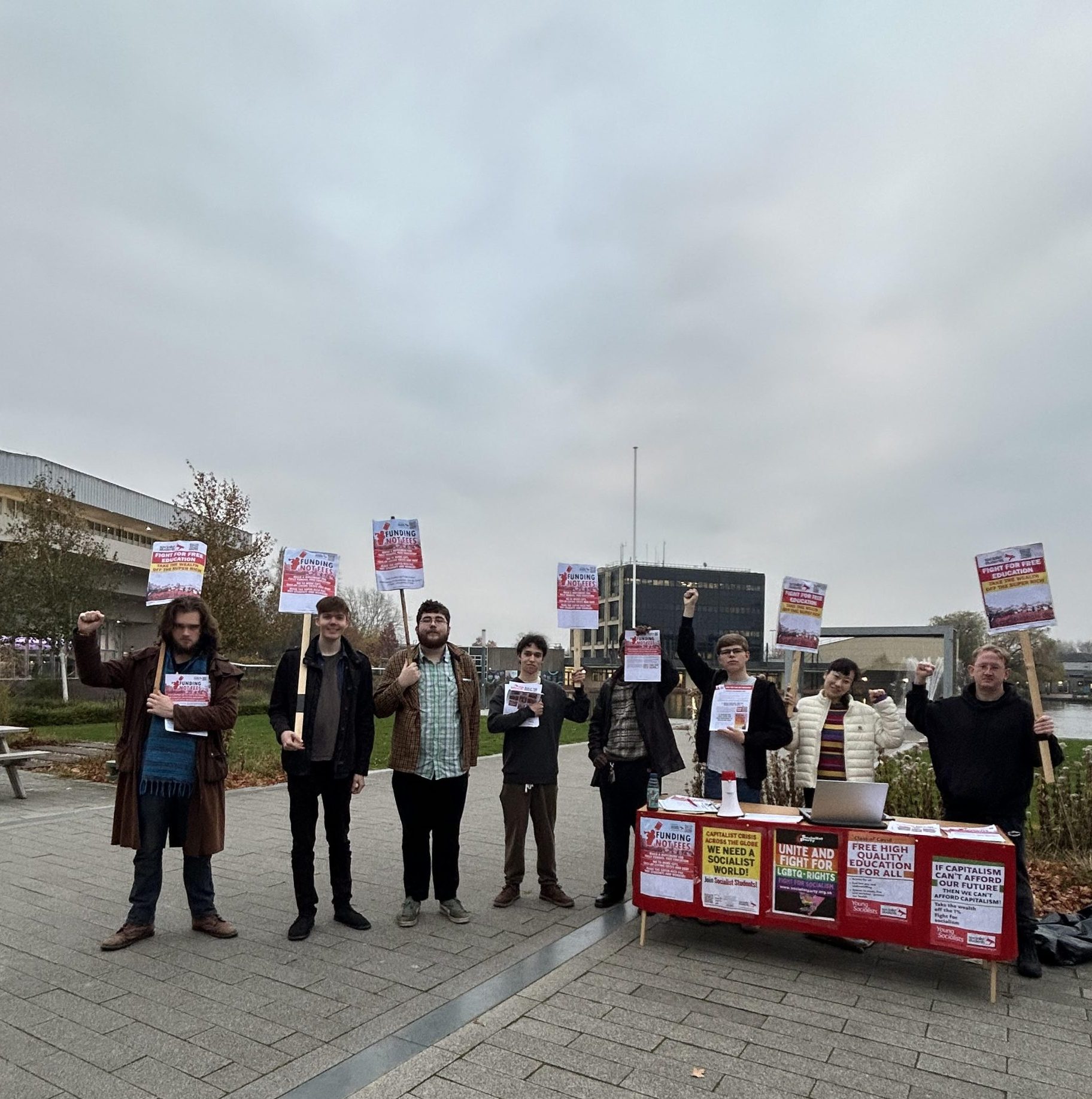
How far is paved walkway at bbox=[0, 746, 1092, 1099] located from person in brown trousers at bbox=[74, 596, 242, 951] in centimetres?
29

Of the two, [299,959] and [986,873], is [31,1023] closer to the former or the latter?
[299,959]

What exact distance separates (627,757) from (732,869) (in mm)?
1306

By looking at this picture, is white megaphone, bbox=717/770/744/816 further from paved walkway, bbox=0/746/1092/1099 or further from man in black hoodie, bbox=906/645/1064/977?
man in black hoodie, bbox=906/645/1064/977

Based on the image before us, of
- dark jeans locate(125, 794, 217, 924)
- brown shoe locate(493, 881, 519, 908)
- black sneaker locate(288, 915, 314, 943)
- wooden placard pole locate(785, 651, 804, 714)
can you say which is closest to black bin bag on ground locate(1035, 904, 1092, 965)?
wooden placard pole locate(785, 651, 804, 714)

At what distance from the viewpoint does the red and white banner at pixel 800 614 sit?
7332 mm

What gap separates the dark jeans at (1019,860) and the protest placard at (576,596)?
3255 mm

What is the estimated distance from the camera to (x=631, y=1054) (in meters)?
3.88

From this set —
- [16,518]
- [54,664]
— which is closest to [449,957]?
[54,664]

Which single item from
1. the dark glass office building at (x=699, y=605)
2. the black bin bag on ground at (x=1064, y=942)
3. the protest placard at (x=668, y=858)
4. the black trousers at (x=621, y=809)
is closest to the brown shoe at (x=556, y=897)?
the black trousers at (x=621, y=809)

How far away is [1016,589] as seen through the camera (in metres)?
6.23

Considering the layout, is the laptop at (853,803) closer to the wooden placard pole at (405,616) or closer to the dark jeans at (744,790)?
the dark jeans at (744,790)

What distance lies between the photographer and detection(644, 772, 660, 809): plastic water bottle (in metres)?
5.91

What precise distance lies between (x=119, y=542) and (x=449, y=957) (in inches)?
1885

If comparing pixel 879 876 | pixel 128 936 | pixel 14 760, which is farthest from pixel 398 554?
pixel 14 760
